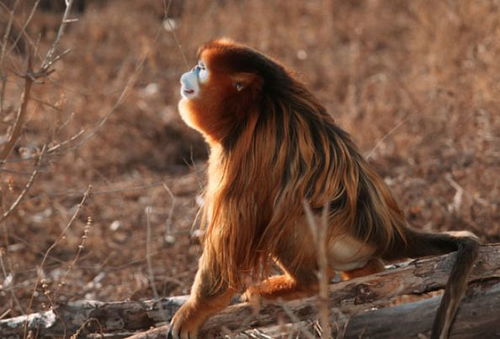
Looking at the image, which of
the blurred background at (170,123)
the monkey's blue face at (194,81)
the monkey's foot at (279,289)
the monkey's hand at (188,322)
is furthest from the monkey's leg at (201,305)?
the monkey's blue face at (194,81)

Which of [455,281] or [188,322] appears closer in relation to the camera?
[455,281]

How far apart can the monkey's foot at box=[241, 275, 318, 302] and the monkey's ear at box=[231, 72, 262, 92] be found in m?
0.83

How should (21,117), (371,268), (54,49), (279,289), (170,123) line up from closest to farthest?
(279,289), (371,268), (54,49), (21,117), (170,123)

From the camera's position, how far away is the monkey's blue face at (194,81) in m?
3.81

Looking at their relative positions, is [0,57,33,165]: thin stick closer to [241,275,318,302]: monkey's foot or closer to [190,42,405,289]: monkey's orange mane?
[190,42,405,289]: monkey's orange mane

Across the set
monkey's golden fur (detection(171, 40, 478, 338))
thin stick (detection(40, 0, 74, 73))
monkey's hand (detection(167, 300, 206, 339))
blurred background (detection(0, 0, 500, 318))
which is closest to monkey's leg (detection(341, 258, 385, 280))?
monkey's golden fur (detection(171, 40, 478, 338))

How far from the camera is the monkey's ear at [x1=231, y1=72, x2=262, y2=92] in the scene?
3707 millimetres

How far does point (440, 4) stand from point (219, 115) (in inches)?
181

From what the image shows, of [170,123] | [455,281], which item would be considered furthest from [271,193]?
[170,123]

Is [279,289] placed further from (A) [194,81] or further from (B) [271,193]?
(A) [194,81]

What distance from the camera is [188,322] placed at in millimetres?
3648

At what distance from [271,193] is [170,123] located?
4435 mm

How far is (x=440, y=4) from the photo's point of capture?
788 centimetres

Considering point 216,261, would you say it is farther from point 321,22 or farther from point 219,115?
point 321,22
